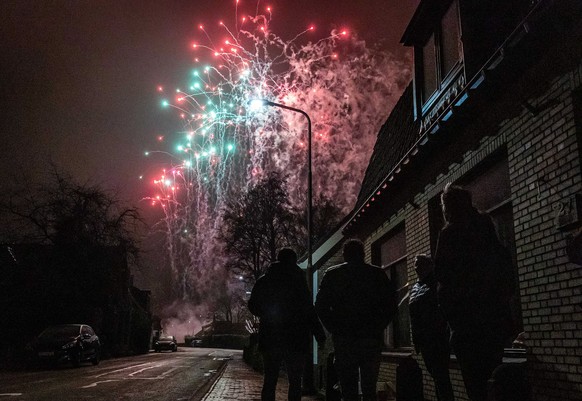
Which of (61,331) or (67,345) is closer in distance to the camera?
(67,345)

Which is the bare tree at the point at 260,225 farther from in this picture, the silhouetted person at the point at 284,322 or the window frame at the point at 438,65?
the silhouetted person at the point at 284,322

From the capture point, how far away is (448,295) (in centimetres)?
387

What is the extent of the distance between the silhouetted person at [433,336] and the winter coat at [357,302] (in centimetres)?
76

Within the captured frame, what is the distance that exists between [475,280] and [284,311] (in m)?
2.20

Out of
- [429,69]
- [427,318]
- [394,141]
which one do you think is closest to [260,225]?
[394,141]

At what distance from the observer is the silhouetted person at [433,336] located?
18.2 feet

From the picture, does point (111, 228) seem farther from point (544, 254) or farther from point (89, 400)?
point (544, 254)

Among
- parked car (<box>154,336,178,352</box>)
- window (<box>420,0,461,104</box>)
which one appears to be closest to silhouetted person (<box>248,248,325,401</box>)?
window (<box>420,0,461,104</box>)

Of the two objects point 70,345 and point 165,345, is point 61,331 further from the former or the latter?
point 165,345

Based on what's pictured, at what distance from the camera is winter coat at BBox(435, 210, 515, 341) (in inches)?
145

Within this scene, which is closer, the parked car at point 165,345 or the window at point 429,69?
the window at point 429,69

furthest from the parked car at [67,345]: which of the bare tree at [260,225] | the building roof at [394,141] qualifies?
the bare tree at [260,225]

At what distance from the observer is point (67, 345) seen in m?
19.4

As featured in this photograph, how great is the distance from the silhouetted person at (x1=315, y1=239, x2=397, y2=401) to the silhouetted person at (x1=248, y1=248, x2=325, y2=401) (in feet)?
1.08
